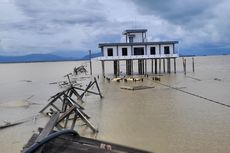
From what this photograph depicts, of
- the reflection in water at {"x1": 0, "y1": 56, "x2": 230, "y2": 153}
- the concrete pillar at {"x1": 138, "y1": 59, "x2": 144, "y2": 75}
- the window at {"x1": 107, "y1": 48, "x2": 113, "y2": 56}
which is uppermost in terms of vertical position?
the window at {"x1": 107, "y1": 48, "x2": 113, "y2": 56}

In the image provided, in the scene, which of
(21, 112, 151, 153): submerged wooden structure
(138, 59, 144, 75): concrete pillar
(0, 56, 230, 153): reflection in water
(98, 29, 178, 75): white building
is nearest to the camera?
(21, 112, 151, 153): submerged wooden structure

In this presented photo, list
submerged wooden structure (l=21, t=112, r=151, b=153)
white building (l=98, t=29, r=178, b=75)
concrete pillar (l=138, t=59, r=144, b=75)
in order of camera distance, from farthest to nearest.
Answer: concrete pillar (l=138, t=59, r=144, b=75) → white building (l=98, t=29, r=178, b=75) → submerged wooden structure (l=21, t=112, r=151, b=153)

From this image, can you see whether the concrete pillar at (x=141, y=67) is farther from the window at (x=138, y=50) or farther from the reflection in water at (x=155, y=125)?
the reflection in water at (x=155, y=125)

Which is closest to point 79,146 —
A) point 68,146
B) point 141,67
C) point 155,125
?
point 68,146

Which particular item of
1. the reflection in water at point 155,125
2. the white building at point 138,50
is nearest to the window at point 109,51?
the white building at point 138,50

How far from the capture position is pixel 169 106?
1873cm

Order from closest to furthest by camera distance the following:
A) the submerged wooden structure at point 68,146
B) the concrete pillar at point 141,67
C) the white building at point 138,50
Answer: the submerged wooden structure at point 68,146 → the white building at point 138,50 → the concrete pillar at point 141,67

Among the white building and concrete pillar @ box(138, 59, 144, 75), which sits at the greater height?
the white building

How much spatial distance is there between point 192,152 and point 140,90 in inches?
748

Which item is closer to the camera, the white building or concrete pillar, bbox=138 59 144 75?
the white building

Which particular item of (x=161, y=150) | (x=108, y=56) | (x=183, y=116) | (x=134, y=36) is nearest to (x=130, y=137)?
(x=161, y=150)

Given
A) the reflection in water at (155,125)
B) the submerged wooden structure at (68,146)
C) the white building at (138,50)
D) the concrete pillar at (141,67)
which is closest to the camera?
the submerged wooden structure at (68,146)

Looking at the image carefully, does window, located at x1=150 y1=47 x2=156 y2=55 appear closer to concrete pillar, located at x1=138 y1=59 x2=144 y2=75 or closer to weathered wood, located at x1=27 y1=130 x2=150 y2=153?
concrete pillar, located at x1=138 y1=59 x2=144 y2=75

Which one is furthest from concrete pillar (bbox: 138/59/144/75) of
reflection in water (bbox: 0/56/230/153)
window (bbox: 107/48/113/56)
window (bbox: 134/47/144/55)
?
reflection in water (bbox: 0/56/230/153)
